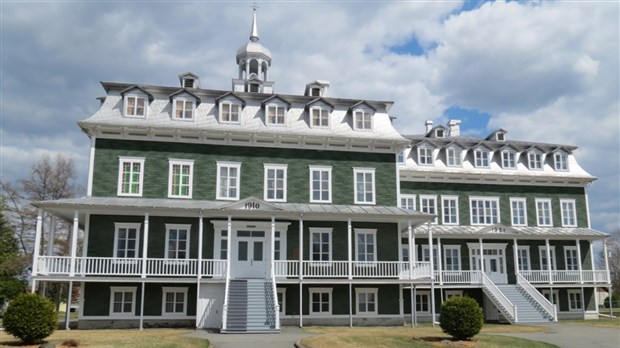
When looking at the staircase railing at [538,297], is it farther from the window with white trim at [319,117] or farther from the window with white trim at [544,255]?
the window with white trim at [319,117]

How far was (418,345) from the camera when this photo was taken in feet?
60.7

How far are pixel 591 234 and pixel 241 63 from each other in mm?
26992

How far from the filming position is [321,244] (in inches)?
1142

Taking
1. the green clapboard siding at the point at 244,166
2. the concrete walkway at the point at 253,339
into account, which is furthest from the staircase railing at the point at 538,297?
the concrete walkway at the point at 253,339

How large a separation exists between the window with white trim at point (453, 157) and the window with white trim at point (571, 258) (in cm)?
937

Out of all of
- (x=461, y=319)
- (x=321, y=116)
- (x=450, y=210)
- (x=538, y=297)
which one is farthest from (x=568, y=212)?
(x=461, y=319)

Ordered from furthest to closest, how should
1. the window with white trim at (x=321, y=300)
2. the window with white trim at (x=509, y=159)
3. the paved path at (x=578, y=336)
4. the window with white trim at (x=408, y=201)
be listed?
1. the window with white trim at (x=509, y=159)
2. the window with white trim at (x=408, y=201)
3. the window with white trim at (x=321, y=300)
4. the paved path at (x=578, y=336)

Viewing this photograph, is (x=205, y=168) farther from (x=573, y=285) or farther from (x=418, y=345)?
(x=573, y=285)

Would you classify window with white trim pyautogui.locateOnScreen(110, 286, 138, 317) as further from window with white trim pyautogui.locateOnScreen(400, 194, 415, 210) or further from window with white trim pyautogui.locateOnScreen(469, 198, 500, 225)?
window with white trim pyautogui.locateOnScreen(469, 198, 500, 225)

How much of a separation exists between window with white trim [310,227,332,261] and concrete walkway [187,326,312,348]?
5675mm

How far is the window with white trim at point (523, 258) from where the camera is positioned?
35969 mm

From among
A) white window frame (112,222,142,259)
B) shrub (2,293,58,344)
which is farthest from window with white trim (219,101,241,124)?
shrub (2,293,58,344)

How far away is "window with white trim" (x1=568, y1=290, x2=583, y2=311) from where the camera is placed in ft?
117

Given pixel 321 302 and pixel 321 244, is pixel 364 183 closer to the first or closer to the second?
pixel 321 244
